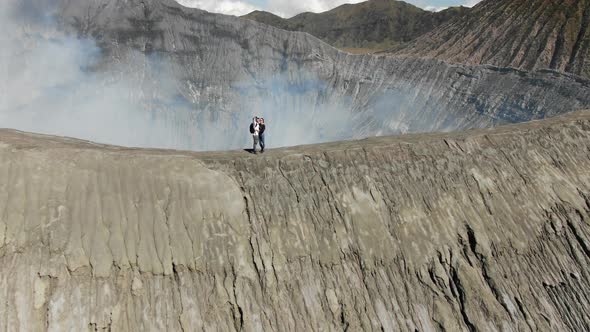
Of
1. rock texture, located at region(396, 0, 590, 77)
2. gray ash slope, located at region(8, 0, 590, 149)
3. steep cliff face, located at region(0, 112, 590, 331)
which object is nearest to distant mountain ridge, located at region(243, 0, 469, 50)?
rock texture, located at region(396, 0, 590, 77)

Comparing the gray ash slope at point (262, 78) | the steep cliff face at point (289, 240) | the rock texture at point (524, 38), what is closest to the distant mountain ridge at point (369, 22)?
the rock texture at point (524, 38)

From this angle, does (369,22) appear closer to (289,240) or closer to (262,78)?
(262,78)

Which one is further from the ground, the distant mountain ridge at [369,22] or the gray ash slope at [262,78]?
the distant mountain ridge at [369,22]

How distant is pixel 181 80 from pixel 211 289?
122 feet

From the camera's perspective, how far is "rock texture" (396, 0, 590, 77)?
2432 inches

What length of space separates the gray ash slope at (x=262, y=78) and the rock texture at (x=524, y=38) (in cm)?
2371

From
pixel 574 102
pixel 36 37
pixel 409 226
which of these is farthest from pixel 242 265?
pixel 36 37

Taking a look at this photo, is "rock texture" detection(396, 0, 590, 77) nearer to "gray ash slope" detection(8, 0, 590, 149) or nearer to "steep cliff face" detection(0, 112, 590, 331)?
"gray ash slope" detection(8, 0, 590, 149)

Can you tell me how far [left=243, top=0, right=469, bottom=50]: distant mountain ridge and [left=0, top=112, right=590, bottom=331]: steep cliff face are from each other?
422ft

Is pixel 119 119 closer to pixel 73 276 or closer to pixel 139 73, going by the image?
pixel 139 73

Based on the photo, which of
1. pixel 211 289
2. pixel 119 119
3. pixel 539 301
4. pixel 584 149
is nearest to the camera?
pixel 211 289

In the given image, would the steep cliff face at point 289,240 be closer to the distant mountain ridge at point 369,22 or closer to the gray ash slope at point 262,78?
the gray ash slope at point 262,78

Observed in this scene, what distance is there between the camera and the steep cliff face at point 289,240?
14414 millimetres

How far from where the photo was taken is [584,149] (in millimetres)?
22203
